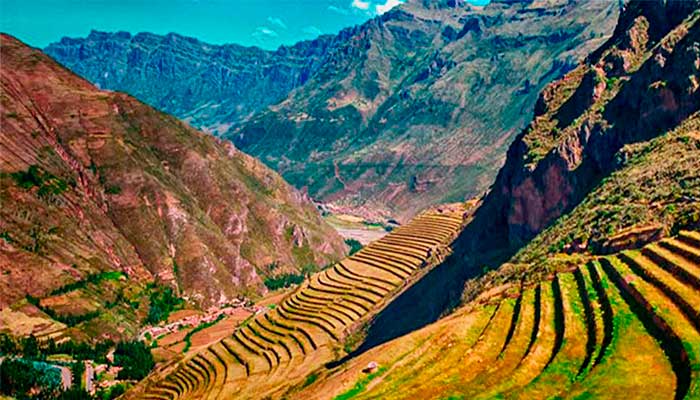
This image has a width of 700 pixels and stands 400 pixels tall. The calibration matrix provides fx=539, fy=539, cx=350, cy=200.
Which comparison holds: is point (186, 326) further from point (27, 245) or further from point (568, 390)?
point (568, 390)

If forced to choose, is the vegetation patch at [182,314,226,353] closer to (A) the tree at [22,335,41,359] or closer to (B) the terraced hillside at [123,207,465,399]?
(B) the terraced hillside at [123,207,465,399]

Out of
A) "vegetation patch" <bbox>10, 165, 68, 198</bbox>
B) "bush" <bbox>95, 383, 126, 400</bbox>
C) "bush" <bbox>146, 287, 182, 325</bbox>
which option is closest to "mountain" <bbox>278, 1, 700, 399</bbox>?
"bush" <bbox>95, 383, 126, 400</bbox>

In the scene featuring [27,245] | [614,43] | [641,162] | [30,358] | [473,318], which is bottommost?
[473,318]

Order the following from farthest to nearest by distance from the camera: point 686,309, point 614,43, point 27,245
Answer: point 27,245, point 614,43, point 686,309

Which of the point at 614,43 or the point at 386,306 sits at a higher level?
the point at 614,43

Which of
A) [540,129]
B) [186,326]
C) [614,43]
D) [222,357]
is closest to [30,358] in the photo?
[186,326]

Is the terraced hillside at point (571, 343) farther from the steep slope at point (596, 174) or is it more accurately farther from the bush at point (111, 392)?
the bush at point (111, 392)
